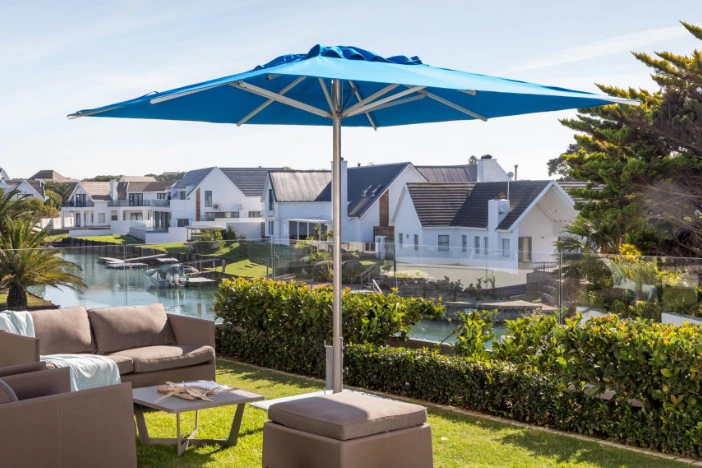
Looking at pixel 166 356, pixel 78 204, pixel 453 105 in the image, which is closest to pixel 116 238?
pixel 78 204

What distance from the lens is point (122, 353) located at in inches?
261

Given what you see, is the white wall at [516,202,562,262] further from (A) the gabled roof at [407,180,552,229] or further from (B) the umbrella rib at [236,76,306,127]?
(B) the umbrella rib at [236,76,306,127]

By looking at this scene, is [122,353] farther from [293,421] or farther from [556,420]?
[556,420]

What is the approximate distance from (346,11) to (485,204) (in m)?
27.4

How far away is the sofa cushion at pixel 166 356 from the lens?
21.2 ft

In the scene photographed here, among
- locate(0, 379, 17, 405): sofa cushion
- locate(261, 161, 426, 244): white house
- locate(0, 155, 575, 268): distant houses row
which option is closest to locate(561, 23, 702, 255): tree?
locate(0, 155, 575, 268): distant houses row

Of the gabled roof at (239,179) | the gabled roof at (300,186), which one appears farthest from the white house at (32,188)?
the gabled roof at (300,186)

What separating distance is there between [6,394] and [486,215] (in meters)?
34.9

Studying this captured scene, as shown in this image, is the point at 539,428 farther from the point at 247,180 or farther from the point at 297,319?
the point at 247,180

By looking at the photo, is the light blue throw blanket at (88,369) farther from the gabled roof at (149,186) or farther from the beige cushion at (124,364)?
the gabled roof at (149,186)

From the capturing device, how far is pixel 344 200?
45406mm

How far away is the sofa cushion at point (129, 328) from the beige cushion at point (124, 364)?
413mm

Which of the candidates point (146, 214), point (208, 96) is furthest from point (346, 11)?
point (146, 214)

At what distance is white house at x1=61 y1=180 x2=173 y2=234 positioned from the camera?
7244cm
